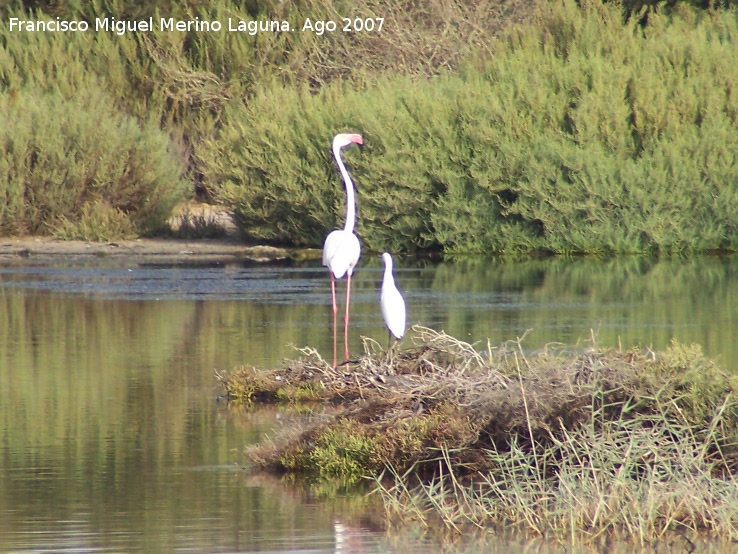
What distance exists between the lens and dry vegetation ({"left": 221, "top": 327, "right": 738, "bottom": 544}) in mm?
7617

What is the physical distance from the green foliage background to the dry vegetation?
1781cm

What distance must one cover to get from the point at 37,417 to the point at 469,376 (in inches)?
149

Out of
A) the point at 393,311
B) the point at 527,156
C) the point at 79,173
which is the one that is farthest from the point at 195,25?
the point at 393,311

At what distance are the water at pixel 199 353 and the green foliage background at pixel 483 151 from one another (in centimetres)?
139

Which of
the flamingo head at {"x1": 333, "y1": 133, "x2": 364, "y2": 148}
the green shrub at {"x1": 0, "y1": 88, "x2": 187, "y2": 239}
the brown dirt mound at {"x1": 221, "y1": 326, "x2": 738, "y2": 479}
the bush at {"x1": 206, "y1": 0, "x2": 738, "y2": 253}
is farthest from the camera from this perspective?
the green shrub at {"x1": 0, "y1": 88, "x2": 187, "y2": 239}

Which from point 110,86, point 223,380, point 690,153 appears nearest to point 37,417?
point 223,380

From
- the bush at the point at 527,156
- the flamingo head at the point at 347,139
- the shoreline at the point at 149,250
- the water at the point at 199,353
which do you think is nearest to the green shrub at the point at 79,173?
the shoreline at the point at 149,250

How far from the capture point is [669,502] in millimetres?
7547

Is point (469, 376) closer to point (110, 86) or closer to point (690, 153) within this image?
point (690, 153)

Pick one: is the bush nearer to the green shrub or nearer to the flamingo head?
the green shrub

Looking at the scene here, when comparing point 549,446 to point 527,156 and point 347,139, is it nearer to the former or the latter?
point 347,139

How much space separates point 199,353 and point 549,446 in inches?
292

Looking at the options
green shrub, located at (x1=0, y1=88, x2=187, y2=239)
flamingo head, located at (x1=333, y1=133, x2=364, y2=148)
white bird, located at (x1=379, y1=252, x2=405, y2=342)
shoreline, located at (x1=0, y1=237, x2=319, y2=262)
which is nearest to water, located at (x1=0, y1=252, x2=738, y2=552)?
white bird, located at (x1=379, y1=252, x2=405, y2=342)

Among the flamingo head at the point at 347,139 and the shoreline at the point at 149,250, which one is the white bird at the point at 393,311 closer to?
the flamingo head at the point at 347,139
